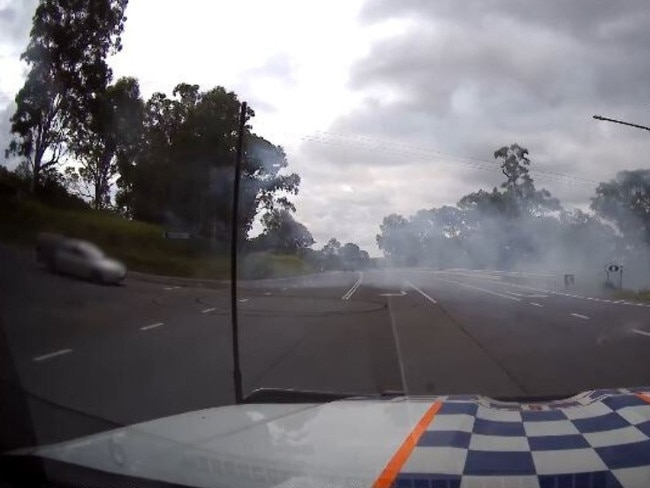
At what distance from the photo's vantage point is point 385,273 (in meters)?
54.3

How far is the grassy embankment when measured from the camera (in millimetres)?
4805

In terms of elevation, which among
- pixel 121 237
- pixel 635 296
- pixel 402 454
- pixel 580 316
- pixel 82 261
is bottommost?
pixel 635 296

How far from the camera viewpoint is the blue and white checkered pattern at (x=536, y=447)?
2.48 m

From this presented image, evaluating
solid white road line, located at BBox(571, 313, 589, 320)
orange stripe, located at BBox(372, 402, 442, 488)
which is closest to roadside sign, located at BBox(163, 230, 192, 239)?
orange stripe, located at BBox(372, 402, 442, 488)

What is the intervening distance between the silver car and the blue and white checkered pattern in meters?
3.07

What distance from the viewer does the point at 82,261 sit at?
4.73 metres

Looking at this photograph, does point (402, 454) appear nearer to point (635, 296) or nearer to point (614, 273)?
point (635, 296)

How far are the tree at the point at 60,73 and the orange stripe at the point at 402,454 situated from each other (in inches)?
160

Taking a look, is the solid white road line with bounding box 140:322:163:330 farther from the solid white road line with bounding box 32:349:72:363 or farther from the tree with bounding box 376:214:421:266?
the tree with bounding box 376:214:421:266

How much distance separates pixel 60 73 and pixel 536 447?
520 cm

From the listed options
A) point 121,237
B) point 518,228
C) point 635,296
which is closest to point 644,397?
point 121,237

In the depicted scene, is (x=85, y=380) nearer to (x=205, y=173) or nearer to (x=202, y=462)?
(x=205, y=173)

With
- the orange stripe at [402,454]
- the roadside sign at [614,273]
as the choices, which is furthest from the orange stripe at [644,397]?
the roadside sign at [614,273]

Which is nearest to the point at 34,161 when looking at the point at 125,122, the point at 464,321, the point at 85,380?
the point at 125,122
